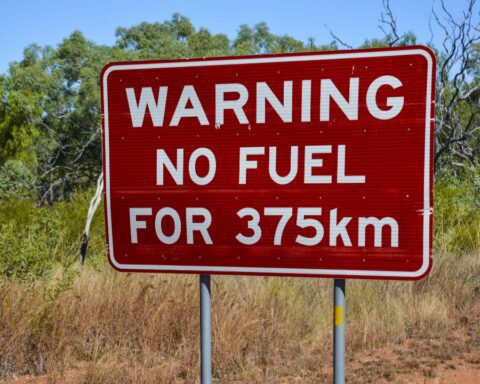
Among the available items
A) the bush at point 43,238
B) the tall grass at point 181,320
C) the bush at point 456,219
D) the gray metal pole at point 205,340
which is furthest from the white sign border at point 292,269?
the bush at point 456,219

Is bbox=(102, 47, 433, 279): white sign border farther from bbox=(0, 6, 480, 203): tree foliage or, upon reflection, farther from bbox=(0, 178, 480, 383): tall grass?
bbox=(0, 6, 480, 203): tree foliage

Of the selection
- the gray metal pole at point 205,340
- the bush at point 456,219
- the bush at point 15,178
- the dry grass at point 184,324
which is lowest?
the dry grass at point 184,324

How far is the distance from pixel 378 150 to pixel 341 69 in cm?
40

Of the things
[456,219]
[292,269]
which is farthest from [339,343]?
[456,219]

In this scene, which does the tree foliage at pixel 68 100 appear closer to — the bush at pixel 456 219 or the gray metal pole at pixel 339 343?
the bush at pixel 456 219

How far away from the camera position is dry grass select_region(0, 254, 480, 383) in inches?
221

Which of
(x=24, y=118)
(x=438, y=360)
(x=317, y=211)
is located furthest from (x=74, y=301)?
(x=24, y=118)

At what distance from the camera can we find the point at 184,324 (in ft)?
20.5

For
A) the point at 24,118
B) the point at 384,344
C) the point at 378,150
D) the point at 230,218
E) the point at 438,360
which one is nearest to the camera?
the point at 378,150

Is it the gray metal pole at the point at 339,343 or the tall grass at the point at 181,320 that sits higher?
the gray metal pole at the point at 339,343

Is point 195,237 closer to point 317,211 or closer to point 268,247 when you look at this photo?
point 268,247

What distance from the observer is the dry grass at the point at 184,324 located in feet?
18.4

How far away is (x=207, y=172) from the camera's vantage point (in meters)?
3.24

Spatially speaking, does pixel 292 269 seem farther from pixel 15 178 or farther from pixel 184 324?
pixel 15 178
